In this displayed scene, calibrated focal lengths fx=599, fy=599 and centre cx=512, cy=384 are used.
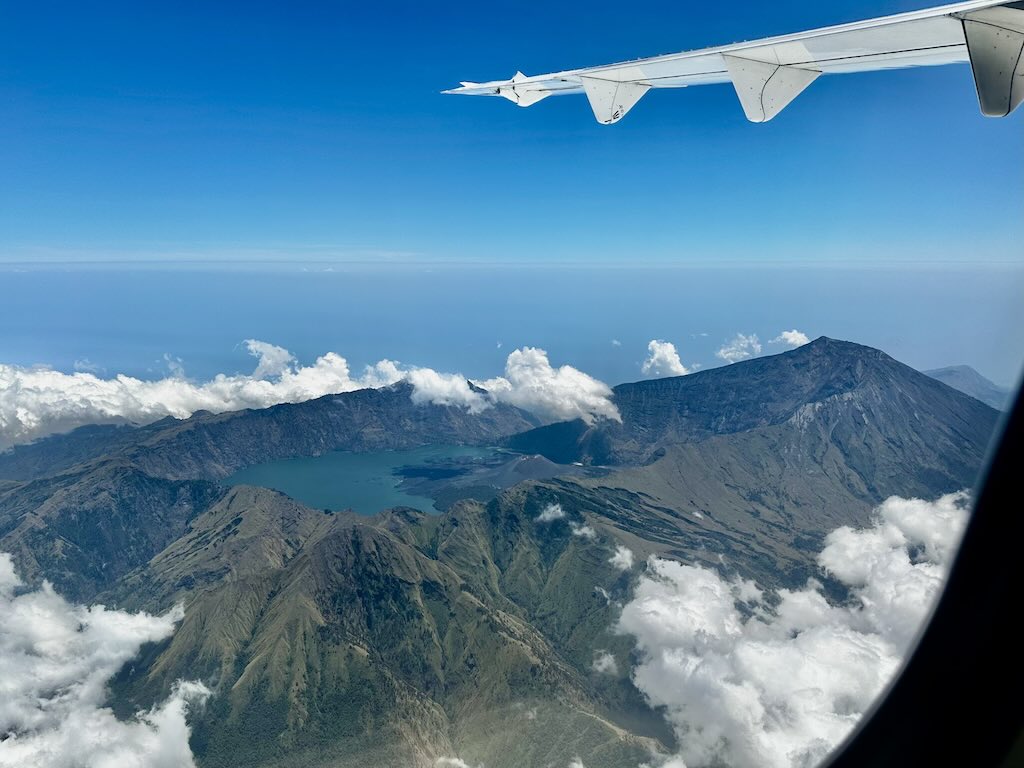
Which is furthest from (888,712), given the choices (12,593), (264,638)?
(12,593)

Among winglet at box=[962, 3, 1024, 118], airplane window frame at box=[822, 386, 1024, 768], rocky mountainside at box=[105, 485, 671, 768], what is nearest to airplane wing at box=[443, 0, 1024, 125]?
winglet at box=[962, 3, 1024, 118]

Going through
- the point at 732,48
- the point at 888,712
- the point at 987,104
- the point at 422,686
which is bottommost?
the point at 422,686

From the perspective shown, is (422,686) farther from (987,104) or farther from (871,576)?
(987,104)

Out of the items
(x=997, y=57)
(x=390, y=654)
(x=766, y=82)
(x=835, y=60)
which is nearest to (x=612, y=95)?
(x=766, y=82)

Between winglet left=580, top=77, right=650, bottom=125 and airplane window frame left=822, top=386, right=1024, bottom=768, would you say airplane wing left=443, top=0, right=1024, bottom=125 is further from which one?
airplane window frame left=822, top=386, right=1024, bottom=768

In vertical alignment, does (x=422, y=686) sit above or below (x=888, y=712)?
below

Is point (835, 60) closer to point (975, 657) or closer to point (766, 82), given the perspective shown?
point (766, 82)

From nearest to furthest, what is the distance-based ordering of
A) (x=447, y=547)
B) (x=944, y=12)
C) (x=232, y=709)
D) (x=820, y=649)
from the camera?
(x=944, y=12) < (x=232, y=709) < (x=820, y=649) < (x=447, y=547)

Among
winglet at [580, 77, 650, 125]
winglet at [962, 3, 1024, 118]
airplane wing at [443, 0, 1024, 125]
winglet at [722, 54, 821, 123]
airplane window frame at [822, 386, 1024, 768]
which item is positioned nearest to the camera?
airplane window frame at [822, 386, 1024, 768]
